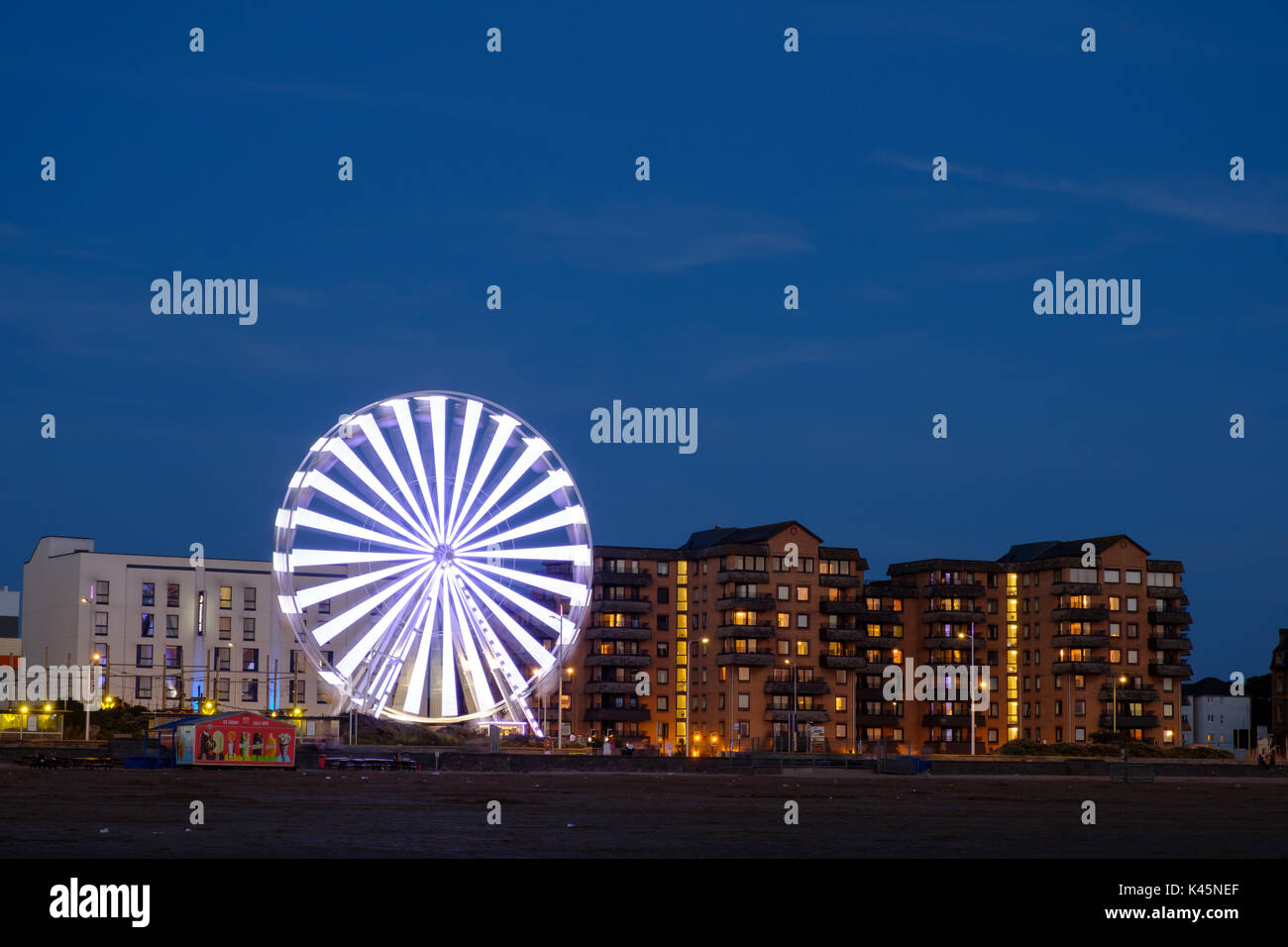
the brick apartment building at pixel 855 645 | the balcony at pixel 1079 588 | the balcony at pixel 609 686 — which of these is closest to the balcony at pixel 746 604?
the brick apartment building at pixel 855 645

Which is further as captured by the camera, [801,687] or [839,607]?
[839,607]

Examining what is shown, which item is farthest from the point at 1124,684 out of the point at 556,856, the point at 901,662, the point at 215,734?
the point at 556,856

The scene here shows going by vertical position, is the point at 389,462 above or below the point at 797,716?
above

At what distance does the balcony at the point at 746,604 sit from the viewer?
153 meters

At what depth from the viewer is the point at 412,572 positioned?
81812 mm

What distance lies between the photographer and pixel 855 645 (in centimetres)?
15900

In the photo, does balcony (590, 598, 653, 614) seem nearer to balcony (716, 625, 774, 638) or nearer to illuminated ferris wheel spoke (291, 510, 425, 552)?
balcony (716, 625, 774, 638)

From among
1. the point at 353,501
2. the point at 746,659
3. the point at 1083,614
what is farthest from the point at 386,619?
the point at 1083,614

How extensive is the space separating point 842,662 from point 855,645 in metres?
4.97

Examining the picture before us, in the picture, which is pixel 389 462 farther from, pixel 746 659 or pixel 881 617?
pixel 881 617

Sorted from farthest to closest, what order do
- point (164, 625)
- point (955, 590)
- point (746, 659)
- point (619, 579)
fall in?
point (955, 590) → point (619, 579) → point (746, 659) → point (164, 625)

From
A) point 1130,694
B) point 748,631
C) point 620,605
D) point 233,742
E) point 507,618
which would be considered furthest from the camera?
point 620,605
